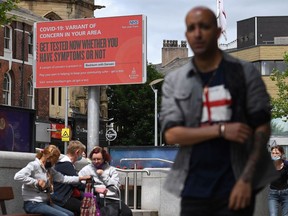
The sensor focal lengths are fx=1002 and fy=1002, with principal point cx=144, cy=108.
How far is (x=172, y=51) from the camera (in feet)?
423

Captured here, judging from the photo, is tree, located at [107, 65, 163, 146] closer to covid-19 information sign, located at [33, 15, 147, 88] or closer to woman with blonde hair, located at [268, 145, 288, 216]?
covid-19 information sign, located at [33, 15, 147, 88]

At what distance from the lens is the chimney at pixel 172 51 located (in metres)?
128

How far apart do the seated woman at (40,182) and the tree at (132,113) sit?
241ft

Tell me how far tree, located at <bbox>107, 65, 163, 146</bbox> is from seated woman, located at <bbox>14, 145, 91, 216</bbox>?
7337 centimetres

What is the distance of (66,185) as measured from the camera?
14680 mm

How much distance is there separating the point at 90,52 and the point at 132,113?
54.5 meters

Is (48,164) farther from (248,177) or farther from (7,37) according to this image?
(7,37)

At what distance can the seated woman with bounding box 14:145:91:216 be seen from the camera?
13336 mm

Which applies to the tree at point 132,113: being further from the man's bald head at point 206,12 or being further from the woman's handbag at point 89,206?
the man's bald head at point 206,12

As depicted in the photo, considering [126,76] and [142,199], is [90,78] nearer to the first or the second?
[126,76]

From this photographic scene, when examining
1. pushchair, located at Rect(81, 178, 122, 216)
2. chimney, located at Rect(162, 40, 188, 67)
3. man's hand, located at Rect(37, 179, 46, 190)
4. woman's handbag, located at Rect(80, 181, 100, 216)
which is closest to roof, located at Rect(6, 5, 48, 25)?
pushchair, located at Rect(81, 178, 122, 216)

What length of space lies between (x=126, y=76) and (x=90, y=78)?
128 centimetres

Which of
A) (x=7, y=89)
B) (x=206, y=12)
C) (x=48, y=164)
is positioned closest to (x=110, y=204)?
(x=48, y=164)

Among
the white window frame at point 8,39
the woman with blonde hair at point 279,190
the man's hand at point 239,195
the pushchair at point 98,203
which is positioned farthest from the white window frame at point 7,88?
the man's hand at point 239,195
